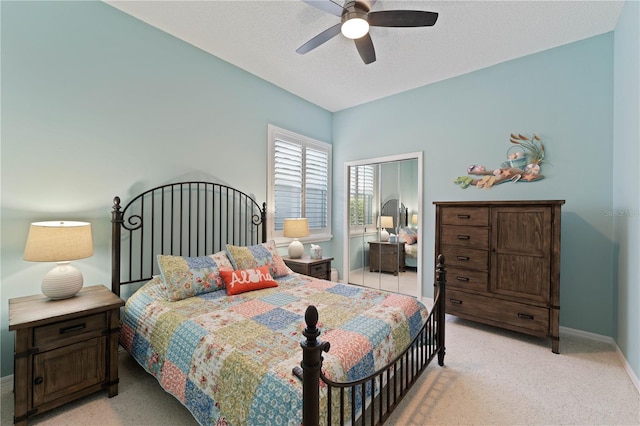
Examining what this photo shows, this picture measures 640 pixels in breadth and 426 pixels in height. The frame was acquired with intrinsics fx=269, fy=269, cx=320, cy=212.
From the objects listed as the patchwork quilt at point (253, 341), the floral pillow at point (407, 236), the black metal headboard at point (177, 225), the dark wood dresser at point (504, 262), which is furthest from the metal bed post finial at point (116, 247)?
the floral pillow at point (407, 236)

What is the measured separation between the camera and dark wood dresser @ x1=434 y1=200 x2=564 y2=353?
2.58 m

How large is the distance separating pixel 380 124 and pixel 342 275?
8.73 feet

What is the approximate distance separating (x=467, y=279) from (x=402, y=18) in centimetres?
266

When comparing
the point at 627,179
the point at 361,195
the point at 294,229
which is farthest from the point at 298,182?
the point at 627,179

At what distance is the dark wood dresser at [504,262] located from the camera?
8.45 ft

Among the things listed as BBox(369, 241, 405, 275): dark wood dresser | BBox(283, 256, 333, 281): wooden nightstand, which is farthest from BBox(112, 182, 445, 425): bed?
BBox(369, 241, 405, 275): dark wood dresser

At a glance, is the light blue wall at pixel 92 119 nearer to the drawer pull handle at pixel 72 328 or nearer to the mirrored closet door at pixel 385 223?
the drawer pull handle at pixel 72 328

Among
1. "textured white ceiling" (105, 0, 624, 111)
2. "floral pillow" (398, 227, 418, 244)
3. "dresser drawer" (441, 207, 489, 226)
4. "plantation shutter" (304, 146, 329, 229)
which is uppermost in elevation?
"textured white ceiling" (105, 0, 624, 111)

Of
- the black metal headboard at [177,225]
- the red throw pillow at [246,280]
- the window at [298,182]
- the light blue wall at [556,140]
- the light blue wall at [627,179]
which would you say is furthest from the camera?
the window at [298,182]

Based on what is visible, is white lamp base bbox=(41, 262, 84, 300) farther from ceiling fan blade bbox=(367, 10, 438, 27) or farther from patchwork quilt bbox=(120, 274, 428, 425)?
ceiling fan blade bbox=(367, 10, 438, 27)

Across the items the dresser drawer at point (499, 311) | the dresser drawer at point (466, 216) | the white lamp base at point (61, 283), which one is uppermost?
the dresser drawer at point (466, 216)

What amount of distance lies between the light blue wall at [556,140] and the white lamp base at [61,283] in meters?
3.85

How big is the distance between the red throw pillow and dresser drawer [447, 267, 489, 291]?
2.04 meters

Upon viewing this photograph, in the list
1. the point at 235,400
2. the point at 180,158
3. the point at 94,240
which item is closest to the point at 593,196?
the point at 235,400
